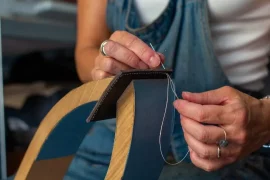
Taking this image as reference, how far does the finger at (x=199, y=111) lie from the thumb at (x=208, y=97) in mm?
10

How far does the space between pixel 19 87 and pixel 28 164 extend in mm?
849

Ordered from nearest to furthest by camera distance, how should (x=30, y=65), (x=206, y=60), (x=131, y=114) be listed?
1. (x=131, y=114)
2. (x=206, y=60)
3. (x=30, y=65)

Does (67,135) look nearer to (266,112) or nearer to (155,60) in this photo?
(155,60)

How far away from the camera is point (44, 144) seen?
54 centimetres

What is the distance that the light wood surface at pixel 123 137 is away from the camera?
0.40 metres

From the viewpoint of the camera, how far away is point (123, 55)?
0.53 metres

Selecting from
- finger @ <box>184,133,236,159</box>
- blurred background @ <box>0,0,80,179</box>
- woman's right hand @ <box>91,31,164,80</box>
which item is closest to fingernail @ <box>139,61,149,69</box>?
woman's right hand @ <box>91,31,164,80</box>

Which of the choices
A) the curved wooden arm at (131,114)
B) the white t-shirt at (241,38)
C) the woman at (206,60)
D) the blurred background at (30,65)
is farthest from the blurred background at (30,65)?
the curved wooden arm at (131,114)

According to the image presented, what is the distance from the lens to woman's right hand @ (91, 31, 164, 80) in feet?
1.66

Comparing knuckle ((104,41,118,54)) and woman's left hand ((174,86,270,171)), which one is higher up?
knuckle ((104,41,118,54))

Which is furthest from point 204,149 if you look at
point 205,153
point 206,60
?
point 206,60

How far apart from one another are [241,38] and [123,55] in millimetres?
249

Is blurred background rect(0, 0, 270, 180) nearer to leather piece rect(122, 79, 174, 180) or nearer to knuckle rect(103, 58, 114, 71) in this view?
knuckle rect(103, 58, 114, 71)

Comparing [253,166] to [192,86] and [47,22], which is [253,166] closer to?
[192,86]
